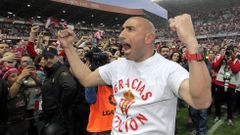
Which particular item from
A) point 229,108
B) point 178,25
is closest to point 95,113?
point 178,25

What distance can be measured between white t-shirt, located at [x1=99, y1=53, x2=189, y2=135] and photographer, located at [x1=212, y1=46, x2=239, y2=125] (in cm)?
644

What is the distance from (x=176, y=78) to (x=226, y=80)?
664cm

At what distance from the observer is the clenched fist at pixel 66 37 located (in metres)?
2.96

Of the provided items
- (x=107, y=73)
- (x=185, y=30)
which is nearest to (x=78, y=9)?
(x=107, y=73)

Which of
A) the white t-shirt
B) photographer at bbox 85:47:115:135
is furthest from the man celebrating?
photographer at bbox 85:47:115:135

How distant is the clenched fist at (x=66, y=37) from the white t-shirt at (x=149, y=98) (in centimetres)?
71

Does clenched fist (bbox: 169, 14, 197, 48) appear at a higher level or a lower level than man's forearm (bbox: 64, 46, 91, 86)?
higher

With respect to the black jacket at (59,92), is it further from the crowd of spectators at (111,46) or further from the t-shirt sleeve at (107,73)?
the t-shirt sleeve at (107,73)

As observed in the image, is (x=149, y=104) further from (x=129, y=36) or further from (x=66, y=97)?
(x=66, y=97)

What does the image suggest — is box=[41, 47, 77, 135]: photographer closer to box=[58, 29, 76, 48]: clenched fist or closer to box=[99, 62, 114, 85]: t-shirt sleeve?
box=[58, 29, 76, 48]: clenched fist

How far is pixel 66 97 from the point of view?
176 inches

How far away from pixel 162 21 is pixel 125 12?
11.6 meters

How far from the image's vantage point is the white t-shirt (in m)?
2.31

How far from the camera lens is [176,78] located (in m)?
2.22
